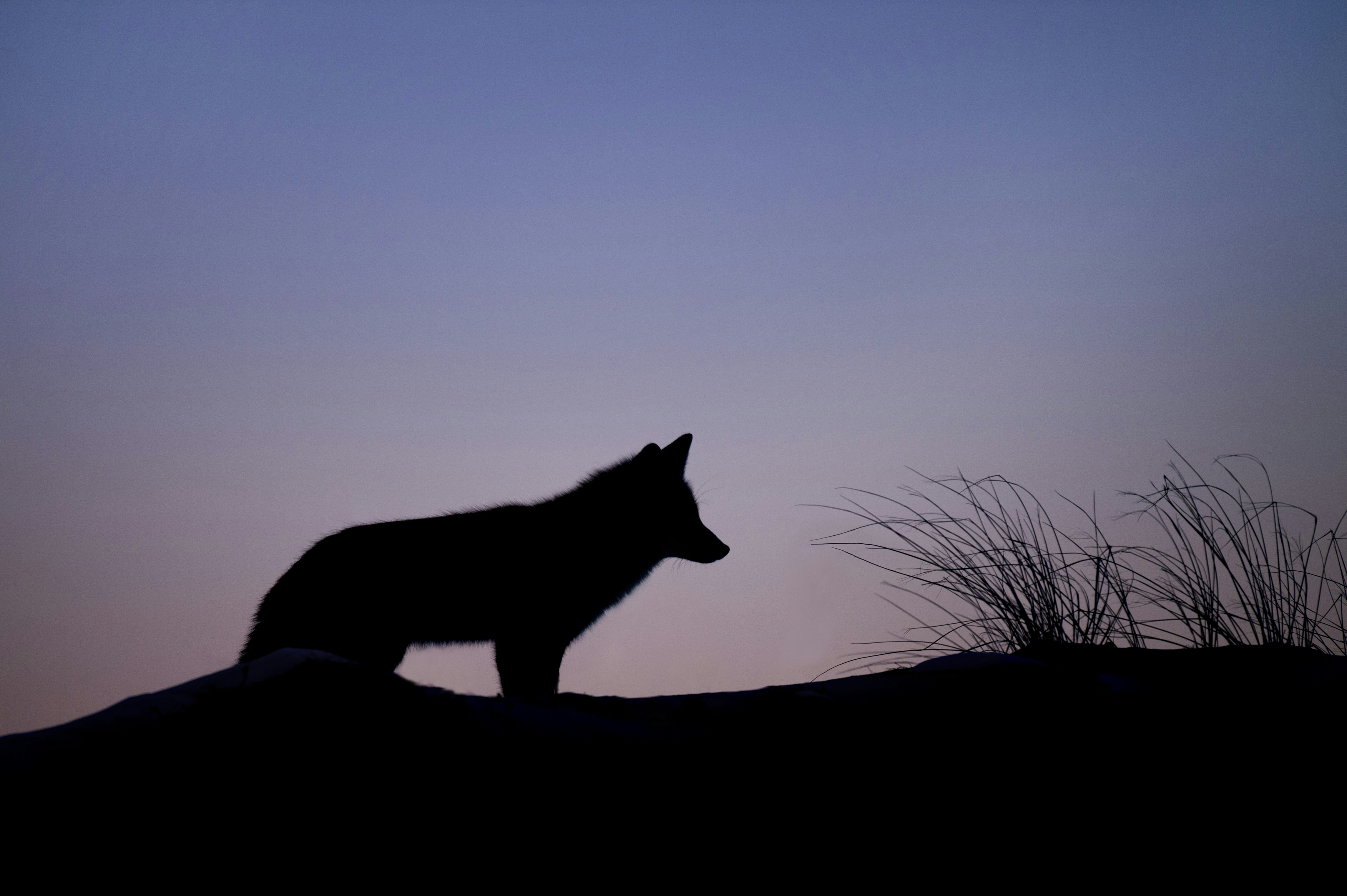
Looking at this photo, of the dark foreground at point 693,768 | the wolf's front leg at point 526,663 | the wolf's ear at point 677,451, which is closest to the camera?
the dark foreground at point 693,768

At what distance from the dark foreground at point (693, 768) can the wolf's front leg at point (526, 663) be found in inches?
67.5

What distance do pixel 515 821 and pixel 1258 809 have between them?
0.80m

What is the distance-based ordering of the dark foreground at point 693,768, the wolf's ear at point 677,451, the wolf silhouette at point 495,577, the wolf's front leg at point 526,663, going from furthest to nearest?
the wolf's ear at point 677,451, the wolf's front leg at point 526,663, the wolf silhouette at point 495,577, the dark foreground at point 693,768

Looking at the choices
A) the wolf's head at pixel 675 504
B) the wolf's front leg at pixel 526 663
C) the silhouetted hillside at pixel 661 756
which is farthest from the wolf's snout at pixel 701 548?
the silhouetted hillside at pixel 661 756

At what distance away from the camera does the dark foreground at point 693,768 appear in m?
0.68

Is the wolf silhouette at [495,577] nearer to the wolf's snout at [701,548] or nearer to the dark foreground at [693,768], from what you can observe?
the wolf's snout at [701,548]

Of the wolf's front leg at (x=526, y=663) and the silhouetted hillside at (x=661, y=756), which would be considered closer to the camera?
the silhouetted hillside at (x=661, y=756)

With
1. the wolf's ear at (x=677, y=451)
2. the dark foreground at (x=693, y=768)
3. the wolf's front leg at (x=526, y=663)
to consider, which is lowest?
the dark foreground at (x=693, y=768)

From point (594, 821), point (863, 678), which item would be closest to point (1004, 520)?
point (863, 678)

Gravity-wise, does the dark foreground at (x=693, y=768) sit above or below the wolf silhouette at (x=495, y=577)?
below

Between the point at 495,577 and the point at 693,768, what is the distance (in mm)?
1972

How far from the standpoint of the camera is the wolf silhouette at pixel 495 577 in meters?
2.49

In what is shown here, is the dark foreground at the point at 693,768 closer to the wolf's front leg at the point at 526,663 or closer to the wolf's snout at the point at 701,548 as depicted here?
the wolf's front leg at the point at 526,663

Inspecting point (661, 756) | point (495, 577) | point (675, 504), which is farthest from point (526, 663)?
point (661, 756)
